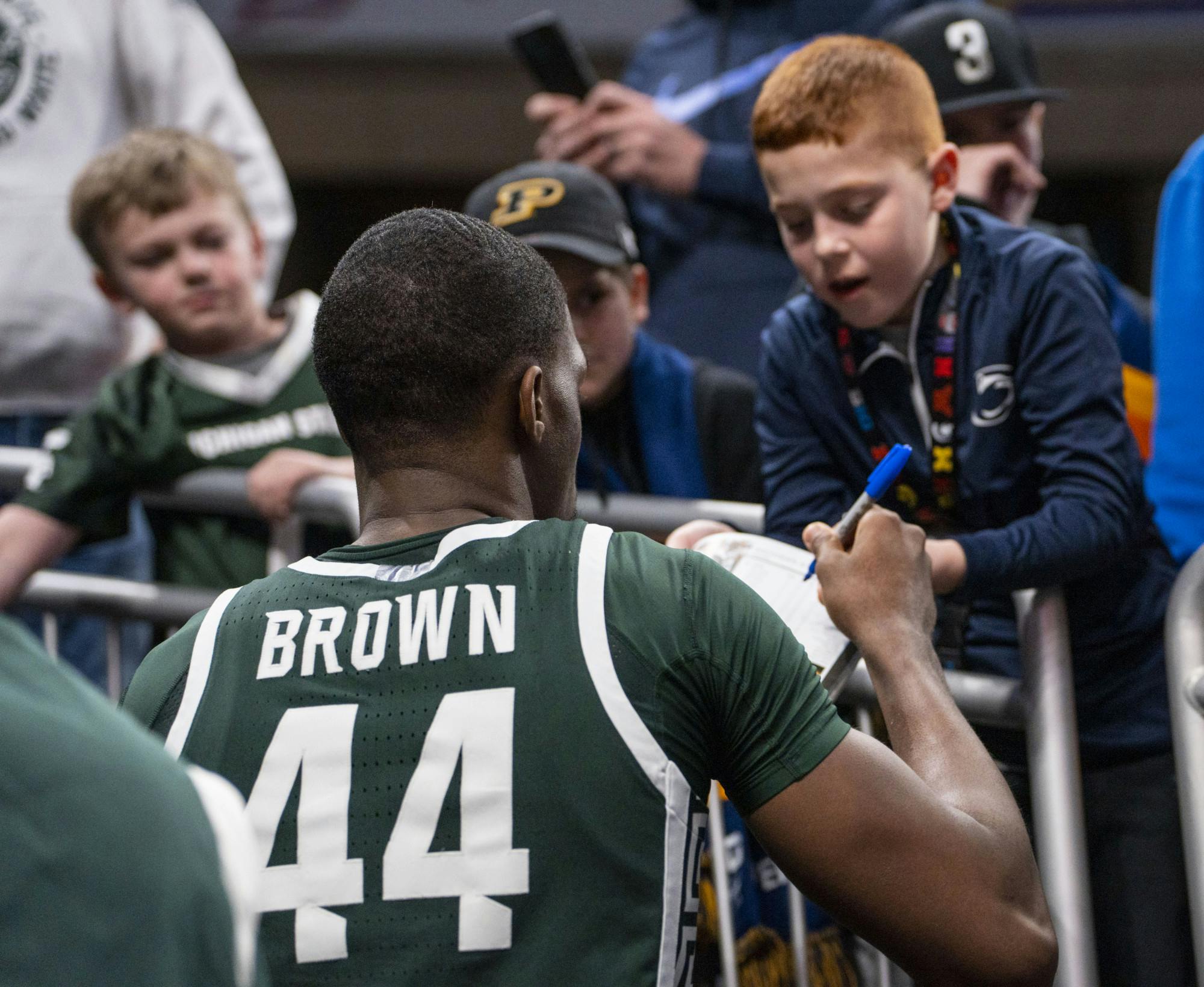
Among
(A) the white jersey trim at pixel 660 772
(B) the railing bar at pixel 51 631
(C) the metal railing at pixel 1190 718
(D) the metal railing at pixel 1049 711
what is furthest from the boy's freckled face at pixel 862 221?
(B) the railing bar at pixel 51 631

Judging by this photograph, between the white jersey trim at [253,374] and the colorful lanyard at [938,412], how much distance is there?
4.99 ft

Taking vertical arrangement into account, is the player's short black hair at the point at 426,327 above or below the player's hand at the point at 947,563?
above

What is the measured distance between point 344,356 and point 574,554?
1.18 feet

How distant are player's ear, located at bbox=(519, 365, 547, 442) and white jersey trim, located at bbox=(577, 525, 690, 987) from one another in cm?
26

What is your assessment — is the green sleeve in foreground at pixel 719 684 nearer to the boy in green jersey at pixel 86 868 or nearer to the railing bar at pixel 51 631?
the boy in green jersey at pixel 86 868

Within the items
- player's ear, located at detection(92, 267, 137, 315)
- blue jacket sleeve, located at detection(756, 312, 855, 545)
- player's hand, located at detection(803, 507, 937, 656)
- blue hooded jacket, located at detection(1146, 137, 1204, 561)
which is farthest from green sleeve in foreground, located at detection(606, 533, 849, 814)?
player's ear, located at detection(92, 267, 137, 315)

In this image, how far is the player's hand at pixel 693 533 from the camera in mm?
2361

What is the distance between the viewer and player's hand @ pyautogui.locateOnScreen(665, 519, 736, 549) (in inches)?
93.0

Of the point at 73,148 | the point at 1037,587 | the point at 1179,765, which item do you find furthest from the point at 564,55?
the point at 1179,765

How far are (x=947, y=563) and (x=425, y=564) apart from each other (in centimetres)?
86

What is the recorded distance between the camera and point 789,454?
256 centimetres

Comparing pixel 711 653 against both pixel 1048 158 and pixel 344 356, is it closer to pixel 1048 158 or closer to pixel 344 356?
pixel 344 356

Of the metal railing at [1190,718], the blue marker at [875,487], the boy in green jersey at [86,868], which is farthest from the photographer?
the metal railing at [1190,718]

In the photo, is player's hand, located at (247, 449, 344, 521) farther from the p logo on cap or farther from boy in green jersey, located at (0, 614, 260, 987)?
boy in green jersey, located at (0, 614, 260, 987)
